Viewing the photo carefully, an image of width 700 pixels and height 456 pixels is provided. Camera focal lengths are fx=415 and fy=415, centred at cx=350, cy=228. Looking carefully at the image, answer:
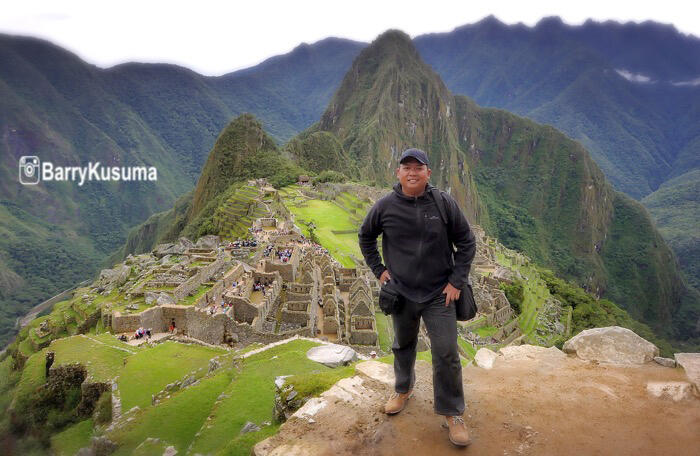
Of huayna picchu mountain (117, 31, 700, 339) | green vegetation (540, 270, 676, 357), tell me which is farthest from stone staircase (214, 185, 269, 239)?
green vegetation (540, 270, 676, 357)

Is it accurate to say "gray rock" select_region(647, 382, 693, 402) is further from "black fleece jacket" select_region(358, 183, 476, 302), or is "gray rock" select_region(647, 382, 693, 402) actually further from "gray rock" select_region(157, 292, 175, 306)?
"gray rock" select_region(157, 292, 175, 306)

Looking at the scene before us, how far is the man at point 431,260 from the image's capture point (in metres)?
4.48

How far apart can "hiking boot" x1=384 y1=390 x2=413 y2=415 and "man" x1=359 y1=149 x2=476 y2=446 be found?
0.56 meters

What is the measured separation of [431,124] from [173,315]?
18553 centimetres

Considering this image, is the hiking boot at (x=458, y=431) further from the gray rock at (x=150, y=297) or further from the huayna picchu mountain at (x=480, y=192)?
the huayna picchu mountain at (x=480, y=192)

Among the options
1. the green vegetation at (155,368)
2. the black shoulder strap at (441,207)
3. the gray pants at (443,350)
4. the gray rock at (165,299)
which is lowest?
the gray rock at (165,299)

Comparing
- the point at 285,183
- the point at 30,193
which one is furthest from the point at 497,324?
the point at 30,193

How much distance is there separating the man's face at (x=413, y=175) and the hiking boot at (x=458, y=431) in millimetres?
2473

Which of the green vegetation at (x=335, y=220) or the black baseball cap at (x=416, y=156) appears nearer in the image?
the black baseball cap at (x=416, y=156)

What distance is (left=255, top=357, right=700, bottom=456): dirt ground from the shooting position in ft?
14.0

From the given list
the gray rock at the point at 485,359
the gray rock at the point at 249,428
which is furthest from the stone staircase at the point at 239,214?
the gray rock at the point at 485,359

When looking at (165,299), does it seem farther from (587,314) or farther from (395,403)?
(587,314)

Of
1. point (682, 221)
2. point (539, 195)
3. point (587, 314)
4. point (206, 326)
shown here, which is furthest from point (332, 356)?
point (539, 195)

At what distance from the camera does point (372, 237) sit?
498 cm
